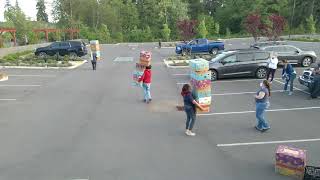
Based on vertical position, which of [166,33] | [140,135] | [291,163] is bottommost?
[140,135]

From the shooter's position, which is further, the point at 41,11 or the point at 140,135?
the point at 41,11

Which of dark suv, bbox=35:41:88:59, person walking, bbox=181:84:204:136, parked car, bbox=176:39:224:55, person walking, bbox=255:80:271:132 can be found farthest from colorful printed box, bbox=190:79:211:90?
dark suv, bbox=35:41:88:59

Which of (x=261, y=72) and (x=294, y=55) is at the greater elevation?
(x=294, y=55)

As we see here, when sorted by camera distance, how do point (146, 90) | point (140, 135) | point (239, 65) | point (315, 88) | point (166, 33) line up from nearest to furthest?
point (140, 135)
point (315, 88)
point (146, 90)
point (239, 65)
point (166, 33)

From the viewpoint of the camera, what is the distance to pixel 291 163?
8.36 metres

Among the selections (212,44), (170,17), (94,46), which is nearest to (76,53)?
(94,46)

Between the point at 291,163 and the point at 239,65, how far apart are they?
44.6ft

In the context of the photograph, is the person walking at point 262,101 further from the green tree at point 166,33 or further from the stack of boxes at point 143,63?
the green tree at point 166,33

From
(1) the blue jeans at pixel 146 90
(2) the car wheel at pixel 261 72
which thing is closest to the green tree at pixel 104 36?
(2) the car wheel at pixel 261 72

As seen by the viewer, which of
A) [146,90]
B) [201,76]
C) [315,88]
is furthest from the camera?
[146,90]

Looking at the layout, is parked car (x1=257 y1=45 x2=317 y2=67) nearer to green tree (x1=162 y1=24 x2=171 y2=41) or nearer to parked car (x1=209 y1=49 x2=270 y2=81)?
parked car (x1=209 y1=49 x2=270 y2=81)

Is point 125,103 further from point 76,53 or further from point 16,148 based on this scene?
point 76,53

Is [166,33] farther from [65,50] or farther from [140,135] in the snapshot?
[140,135]

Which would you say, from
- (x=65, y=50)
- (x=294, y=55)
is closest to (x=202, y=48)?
(x=65, y=50)
